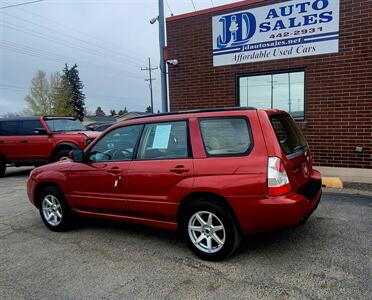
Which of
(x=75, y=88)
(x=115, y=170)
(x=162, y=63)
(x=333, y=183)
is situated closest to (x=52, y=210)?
(x=115, y=170)

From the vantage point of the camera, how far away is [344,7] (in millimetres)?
8891

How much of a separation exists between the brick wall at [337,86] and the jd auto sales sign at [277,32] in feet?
0.53

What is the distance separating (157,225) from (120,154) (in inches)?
41.5

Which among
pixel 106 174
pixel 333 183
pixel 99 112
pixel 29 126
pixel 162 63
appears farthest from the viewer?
pixel 99 112

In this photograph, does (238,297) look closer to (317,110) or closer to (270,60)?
(317,110)

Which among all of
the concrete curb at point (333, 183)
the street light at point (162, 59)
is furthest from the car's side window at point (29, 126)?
the concrete curb at point (333, 183)

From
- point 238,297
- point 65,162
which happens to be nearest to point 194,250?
point 238,297

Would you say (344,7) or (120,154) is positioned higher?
(344,7)

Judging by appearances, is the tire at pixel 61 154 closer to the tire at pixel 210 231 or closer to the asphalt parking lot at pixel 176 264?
the asphalt parking lot at pixel 176 264

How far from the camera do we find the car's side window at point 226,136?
4.02m

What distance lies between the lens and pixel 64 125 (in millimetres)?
11516

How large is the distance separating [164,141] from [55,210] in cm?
213

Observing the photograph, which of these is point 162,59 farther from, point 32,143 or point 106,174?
point 106,174

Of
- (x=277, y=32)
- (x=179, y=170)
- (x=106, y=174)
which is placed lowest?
(x=106, y=174)
